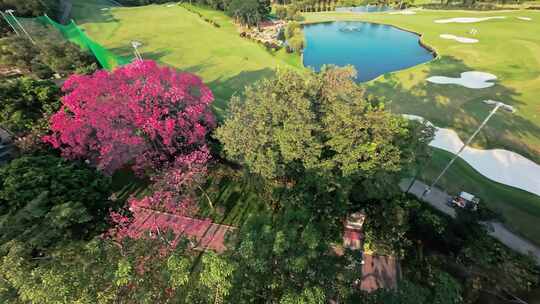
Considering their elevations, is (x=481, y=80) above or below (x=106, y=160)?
above

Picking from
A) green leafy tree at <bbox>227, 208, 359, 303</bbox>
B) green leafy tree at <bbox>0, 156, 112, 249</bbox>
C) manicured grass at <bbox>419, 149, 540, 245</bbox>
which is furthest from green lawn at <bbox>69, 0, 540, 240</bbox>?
green leafy tree at <bbox>227, 208, 359, 303</bbox>

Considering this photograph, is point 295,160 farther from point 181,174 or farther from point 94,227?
point 94,227

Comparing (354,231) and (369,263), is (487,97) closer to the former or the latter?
(354,231)

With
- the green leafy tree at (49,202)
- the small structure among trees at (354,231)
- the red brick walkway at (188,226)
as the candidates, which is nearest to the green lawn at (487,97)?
the small structure among trees at (354,231)

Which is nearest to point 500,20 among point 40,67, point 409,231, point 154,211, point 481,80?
point 481,80

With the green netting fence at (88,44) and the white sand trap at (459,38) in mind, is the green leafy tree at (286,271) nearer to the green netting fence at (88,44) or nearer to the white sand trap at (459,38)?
the green netting fence at (88,44)

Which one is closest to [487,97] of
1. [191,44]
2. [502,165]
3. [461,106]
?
[461,106]

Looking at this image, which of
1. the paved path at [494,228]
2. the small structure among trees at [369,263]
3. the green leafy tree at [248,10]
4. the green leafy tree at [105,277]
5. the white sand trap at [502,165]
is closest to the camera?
the green leafy tree at [105,277]
